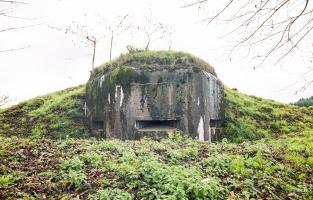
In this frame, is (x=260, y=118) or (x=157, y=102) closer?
(x=157, y=102)

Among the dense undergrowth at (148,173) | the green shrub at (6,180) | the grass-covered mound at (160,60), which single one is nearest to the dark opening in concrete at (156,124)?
the grass-covered mound at (160,60)

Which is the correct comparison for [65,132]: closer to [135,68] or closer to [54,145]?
[135,68]

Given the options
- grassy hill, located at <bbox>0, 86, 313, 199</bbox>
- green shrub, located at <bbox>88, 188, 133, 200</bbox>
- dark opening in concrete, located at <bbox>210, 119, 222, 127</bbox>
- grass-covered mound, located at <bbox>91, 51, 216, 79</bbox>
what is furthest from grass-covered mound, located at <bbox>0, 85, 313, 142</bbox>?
green shrub, located at <bbox>88, 188, 133, 200</bbox>

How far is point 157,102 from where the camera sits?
11.0 meters

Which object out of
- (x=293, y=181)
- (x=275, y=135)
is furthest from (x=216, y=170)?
Answer: (x=275, y=135)

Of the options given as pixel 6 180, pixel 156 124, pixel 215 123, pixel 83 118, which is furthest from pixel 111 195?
pixel 83 118

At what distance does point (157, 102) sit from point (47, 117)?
18.9 feet

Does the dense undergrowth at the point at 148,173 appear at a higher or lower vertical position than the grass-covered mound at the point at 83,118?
lower

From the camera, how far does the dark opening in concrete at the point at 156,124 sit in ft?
36.4

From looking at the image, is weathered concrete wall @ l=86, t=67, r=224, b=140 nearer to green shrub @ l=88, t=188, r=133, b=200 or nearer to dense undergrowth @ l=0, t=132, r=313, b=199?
dense undergrowth @ l=0, t=132, r=313, b=199

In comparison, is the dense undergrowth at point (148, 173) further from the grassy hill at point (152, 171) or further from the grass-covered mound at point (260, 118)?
the grass-covered mound at point (260, 118)

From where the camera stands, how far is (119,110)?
1125 centimetres

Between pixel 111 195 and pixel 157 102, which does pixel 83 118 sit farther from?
pixel 111 195

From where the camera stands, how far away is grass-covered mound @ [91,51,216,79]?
1147cm
